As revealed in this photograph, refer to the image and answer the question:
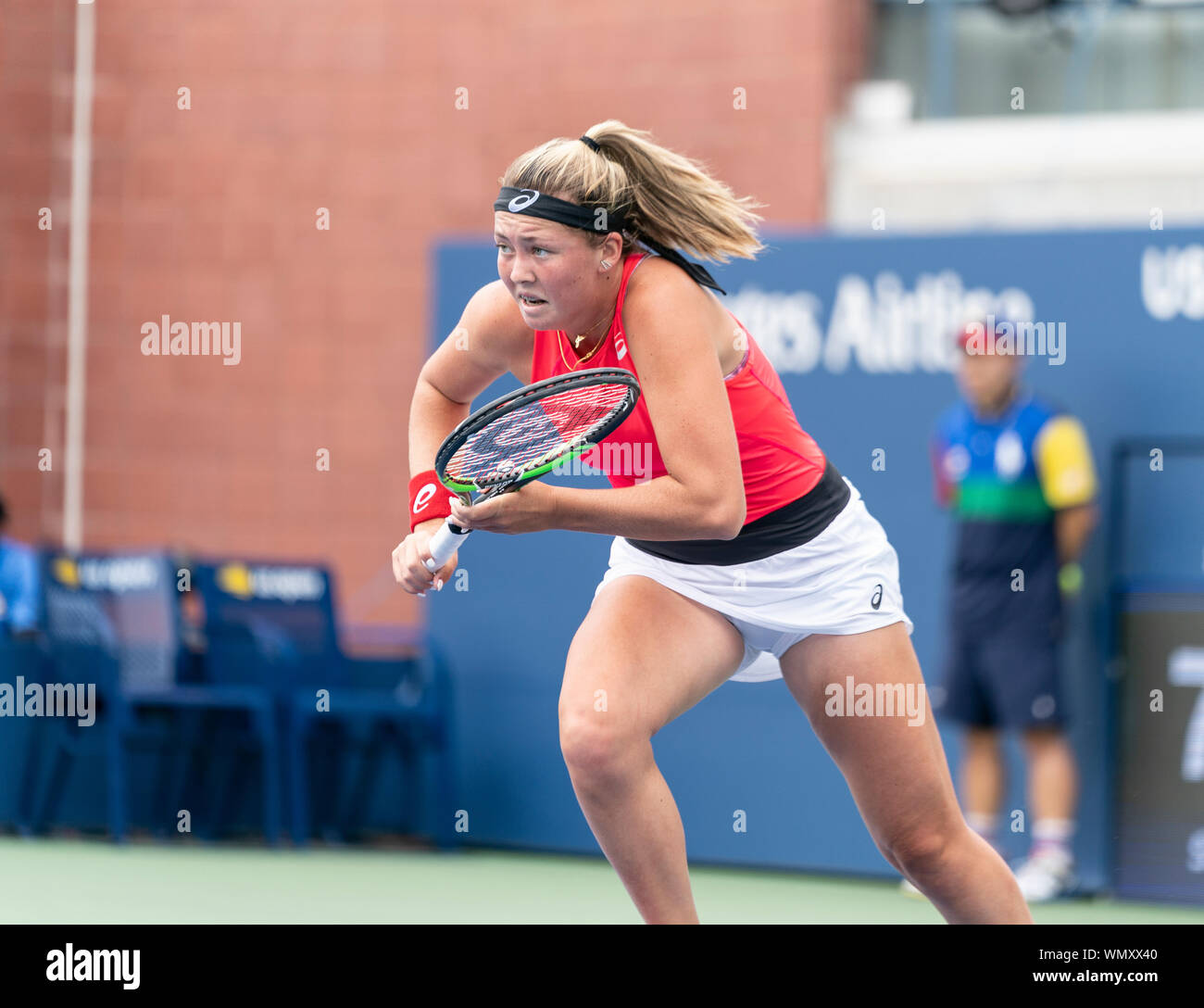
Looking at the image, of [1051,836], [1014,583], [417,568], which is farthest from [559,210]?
[1051,836]

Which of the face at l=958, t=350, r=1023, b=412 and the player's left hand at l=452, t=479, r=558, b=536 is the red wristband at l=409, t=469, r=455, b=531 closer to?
the player's left hand at l=452, t=479, r=558, b=536

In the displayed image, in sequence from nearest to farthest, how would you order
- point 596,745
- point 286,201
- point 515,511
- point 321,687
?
point 515,511 → point 596,745 → point 321,687 → point 286,201

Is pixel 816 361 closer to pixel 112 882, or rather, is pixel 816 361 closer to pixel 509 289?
pixel 112 882

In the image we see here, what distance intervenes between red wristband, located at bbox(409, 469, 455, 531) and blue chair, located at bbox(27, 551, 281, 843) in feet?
13.4

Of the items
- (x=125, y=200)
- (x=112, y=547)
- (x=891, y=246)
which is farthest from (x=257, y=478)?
(x=891, y=246)

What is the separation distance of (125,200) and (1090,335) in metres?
5.94

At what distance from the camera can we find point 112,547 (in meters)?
10.7

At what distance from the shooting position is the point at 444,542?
11.2 feet

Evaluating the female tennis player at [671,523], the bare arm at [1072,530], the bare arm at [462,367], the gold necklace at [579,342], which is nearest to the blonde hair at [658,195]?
the female tennis player at [671,523]

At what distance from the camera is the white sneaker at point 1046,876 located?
21.3 feet

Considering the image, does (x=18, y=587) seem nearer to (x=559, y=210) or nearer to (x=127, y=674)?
(x=127, y=674)

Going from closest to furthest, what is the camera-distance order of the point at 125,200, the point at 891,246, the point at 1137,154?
the point at 891,246, the point at 1137,154, the point at 125,200

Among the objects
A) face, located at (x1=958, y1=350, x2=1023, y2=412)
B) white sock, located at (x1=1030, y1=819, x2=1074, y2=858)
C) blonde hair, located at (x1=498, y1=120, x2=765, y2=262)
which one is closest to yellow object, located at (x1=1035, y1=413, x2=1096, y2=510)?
face, located at (x1=958, y1=350, x2=1023, y2=412)

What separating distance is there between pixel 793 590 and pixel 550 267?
0.79m
